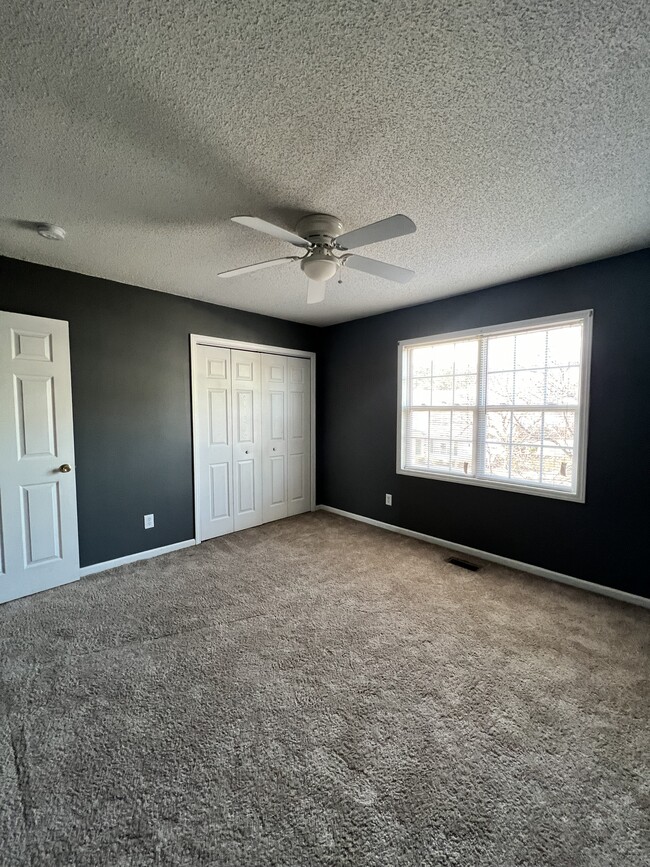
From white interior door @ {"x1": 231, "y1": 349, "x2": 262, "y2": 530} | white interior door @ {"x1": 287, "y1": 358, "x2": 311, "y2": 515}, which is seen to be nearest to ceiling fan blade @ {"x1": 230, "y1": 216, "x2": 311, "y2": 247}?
white interior door @ {"x1": 231, "y1": 349, "x2": 262, "y2": 530}

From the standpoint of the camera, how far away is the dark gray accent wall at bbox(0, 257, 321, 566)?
2.89m

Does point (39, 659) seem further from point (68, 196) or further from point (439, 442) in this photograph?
point (439, 442)

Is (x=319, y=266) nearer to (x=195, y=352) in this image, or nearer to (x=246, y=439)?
(x=195, y=352)

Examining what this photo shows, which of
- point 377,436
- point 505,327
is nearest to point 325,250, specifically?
point 505,327

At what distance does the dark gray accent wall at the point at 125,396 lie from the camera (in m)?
2.89

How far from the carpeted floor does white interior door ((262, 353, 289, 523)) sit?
1717mm

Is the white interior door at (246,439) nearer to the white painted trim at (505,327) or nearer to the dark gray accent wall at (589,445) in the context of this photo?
the dark gray accent wall at (589,445)

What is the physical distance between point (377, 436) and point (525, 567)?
1.96 meters

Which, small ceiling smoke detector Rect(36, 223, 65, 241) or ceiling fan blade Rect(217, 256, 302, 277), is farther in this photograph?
small ceiling smoke detector Rect(36, 223, 65, 241)

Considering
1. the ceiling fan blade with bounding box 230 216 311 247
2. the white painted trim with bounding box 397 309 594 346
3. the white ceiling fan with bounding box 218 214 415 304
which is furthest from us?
the white painted trim with bounding box 397 309 594 346

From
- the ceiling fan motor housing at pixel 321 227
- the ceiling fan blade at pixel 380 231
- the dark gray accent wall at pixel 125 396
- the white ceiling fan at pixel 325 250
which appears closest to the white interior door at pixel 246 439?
the dark gray accent wall at pixel 125 396

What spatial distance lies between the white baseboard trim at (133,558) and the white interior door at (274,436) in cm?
107

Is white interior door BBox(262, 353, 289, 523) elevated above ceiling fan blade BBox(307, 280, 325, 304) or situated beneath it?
situated beneath

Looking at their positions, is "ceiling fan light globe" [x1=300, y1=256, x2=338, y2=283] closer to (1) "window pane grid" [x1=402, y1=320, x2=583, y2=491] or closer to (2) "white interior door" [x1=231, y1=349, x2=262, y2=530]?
(1) "window pane grid" [x1=402, y1=320, x2=583, y2=491]
